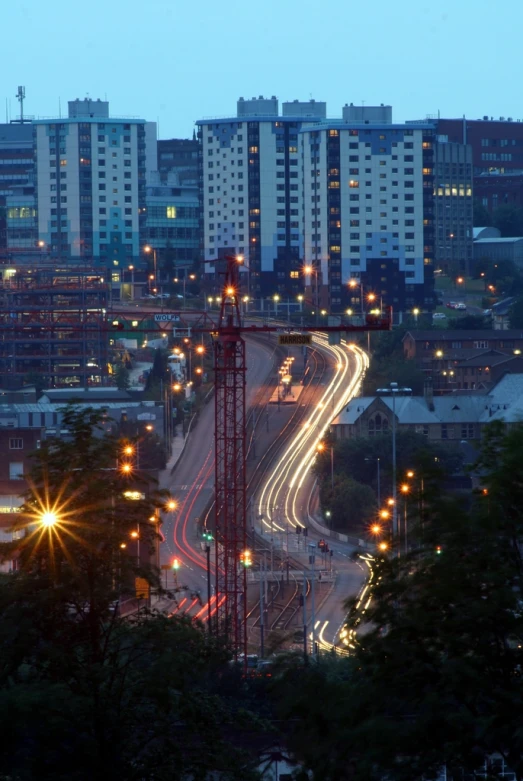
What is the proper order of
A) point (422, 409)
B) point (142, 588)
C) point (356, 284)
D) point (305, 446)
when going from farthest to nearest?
point (356, 284) → point (422, 409) → point (305, 446) → point (142, 588)

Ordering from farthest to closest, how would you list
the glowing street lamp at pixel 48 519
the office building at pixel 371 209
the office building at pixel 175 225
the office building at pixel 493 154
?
the office building at pixel 493 154 < the office building at pixel 175 225 < the office building at pixel 371 209 < the glowing street lamp at pixel 48 519

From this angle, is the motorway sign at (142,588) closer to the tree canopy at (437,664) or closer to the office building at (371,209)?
the tree canopy at (437,664)

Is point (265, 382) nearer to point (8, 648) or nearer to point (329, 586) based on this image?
point (329, 586)

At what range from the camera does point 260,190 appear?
59.2 meters

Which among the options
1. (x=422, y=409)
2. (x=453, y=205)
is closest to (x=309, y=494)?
(x=422, y=409)

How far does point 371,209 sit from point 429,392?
16.0 metres

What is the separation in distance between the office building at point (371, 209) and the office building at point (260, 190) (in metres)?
2.84

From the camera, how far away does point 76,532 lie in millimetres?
6289

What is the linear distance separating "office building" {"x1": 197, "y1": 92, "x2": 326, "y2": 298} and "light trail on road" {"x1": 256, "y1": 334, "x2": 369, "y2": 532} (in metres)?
12.2

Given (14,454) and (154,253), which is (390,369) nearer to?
(14,454)

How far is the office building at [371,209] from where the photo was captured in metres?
54.2

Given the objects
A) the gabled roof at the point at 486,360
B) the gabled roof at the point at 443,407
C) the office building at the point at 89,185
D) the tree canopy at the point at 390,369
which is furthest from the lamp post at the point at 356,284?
the gabled roof at the point at 443,407

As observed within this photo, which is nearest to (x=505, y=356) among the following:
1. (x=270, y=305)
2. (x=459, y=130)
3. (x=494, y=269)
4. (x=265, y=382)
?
(x=265, y=382)

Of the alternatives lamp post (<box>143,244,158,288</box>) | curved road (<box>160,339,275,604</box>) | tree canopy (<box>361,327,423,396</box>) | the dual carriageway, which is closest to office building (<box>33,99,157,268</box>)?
lamp post (<box>143,244,158,288</box>)
